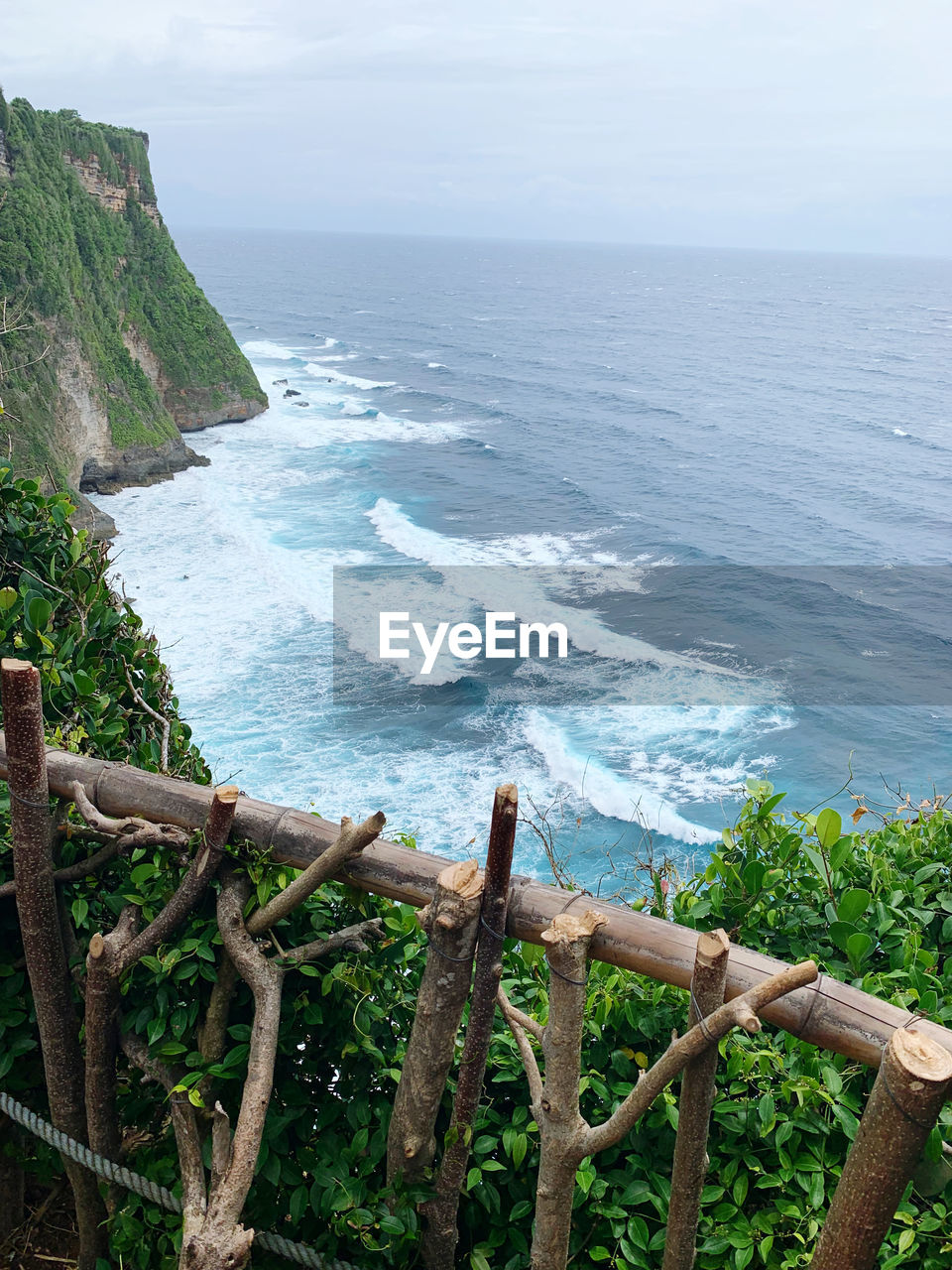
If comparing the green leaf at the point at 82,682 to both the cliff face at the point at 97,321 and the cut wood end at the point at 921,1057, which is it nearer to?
the cut wood end at the point at 921,1057

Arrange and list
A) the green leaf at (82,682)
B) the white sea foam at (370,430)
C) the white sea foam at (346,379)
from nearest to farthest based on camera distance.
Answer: the green leaf at (82,682) → the white sea foam at (370,430) → the white sea foam at (346,379)

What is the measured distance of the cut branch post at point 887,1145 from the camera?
216 cm

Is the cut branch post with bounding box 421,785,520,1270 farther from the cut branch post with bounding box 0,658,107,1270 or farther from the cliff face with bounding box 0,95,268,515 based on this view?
the cliff face with bounding box 0,95,268,515

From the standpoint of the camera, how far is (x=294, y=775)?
63.4 ft

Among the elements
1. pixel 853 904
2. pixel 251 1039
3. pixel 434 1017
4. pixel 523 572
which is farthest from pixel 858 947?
pixel 523 572

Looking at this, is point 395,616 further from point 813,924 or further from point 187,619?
point 813,924

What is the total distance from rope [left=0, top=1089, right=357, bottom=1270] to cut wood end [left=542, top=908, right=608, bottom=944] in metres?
1.33

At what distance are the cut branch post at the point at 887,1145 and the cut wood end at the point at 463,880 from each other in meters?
1.08

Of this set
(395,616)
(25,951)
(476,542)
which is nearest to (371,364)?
(476,542)

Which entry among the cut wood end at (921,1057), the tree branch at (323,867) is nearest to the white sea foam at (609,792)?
the tree branch at (323,867)

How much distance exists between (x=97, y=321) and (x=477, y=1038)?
39.1m

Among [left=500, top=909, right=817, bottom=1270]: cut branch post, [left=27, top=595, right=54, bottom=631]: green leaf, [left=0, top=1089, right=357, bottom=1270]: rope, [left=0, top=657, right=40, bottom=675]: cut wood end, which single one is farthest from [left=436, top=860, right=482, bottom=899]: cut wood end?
[left=27, top=595, right=54, bottom=631]: green leaf

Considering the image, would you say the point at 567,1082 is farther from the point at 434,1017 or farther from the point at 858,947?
the point at 858,947

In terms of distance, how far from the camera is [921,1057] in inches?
85.8
